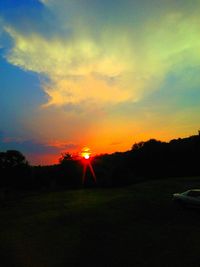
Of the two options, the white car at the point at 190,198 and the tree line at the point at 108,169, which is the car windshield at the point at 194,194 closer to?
the white car at the point at 190,198

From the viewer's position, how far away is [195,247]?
19.3 meters

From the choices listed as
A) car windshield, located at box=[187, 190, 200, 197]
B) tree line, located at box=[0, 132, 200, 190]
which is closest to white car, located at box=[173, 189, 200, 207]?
car windshield, located at box=[187, 190, 200, 197]

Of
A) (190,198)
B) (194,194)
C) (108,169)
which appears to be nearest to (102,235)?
(190,198)

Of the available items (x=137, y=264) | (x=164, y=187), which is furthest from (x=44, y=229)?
(x=164, y=187)

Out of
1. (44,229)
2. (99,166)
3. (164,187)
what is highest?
(99,166)

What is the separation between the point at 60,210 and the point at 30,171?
37226mm

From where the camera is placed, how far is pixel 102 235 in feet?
75.2

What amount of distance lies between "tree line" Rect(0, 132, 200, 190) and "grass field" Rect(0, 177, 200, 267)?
89.1ft

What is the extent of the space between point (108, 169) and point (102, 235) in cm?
4272

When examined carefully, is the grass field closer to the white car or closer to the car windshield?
the white car

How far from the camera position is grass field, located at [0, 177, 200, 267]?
1795cm

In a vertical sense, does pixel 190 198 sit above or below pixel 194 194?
below

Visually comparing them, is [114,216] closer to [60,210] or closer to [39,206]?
[60,210]

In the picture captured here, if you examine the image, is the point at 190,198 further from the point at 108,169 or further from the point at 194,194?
the point at 108,169
